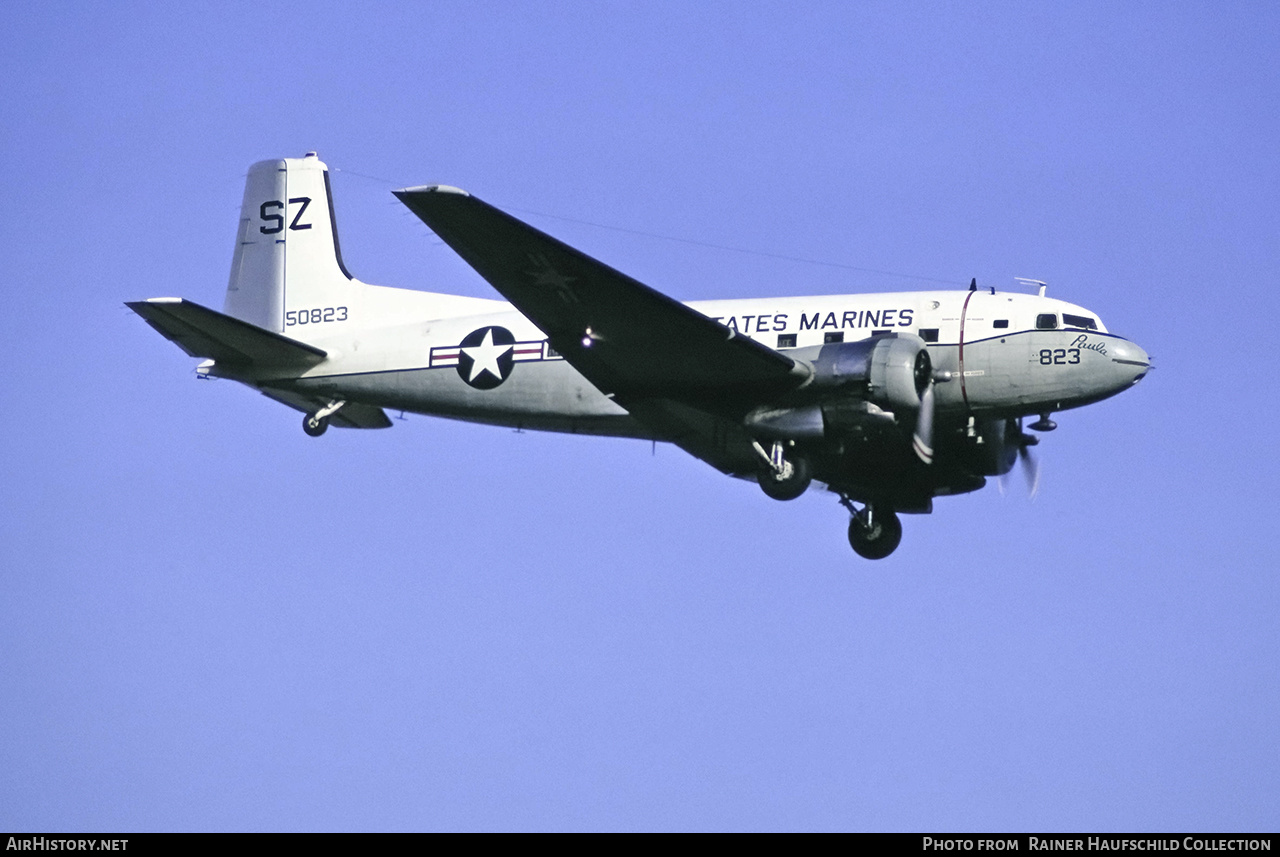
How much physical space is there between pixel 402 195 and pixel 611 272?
2.73m

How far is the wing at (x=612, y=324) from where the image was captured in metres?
19.3

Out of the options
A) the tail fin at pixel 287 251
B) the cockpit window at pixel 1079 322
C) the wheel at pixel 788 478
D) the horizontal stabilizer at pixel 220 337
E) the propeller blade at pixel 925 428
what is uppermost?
the tail fin at pixel 287 251

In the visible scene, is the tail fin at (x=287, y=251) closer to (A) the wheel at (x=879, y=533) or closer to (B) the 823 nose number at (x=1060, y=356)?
(A) the wheel at (x=879, y=533)

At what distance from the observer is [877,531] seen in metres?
23.3

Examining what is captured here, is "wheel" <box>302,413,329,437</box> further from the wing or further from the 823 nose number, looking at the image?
the 823 nose number

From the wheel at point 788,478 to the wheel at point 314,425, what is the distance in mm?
6384

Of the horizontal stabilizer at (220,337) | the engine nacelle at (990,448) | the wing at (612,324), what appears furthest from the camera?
the engine nacelle at (990,448)

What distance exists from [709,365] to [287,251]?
8344mm

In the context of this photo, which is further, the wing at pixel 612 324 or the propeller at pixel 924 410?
the propeller at pixel 924 410

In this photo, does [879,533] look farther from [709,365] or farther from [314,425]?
[314,425]
